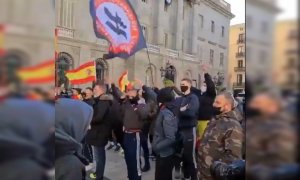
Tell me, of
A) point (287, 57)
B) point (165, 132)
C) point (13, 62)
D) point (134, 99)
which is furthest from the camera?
point (165, 132)

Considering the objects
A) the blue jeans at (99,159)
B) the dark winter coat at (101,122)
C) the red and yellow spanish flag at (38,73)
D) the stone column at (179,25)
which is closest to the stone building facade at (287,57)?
the red and yellow spanish flag at (38,73)

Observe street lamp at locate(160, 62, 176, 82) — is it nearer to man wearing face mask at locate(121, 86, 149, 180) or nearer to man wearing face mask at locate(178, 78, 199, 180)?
man wearing face mask at locate(178, 78, 199, 180)

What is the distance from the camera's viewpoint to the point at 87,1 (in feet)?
5.00

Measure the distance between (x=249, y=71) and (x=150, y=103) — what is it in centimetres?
169

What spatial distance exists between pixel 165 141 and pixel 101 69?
959 millimetres

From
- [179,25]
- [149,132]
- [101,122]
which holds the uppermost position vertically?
[179,25]

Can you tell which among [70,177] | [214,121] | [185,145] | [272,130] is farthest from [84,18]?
[272,130]

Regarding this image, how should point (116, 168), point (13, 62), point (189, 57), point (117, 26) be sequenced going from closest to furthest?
1. point (13, 62)
2. point (189, 57)
3. point (117, 26)
4. point (116, 168)

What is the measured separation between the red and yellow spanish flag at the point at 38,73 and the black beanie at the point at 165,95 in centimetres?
79

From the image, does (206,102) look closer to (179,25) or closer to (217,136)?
(217,136)

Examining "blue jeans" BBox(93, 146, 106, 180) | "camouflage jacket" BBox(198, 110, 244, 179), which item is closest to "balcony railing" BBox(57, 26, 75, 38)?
"camouflage jacket" BBox(198, 110, 244, 179)

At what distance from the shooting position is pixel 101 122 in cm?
209

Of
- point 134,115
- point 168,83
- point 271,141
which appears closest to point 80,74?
point 168,83

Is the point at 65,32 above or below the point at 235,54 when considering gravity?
above
